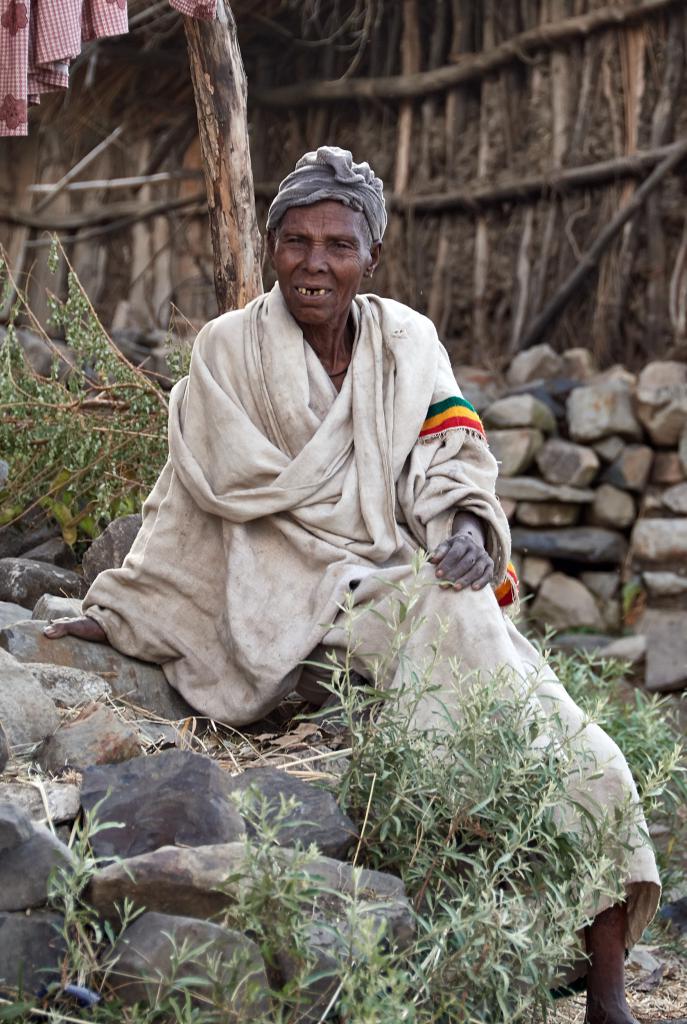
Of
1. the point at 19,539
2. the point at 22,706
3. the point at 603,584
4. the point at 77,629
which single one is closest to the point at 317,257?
the point at 77,629

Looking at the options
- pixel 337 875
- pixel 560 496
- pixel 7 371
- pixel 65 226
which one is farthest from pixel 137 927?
pixel 65 226

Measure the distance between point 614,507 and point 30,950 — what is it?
6053mm

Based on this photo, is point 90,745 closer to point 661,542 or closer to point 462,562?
point 462,562

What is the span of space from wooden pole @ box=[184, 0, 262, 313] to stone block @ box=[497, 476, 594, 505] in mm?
3057

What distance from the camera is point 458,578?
3.61 m

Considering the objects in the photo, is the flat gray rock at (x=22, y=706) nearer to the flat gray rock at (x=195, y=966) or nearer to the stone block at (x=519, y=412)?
the flat gray rock at (x=195, y=966)

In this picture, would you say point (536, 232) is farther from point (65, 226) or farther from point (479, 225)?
point (65, 226)

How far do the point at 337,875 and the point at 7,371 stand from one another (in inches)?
127

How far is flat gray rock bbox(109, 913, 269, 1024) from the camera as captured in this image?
268cm

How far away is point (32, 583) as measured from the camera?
17.0 ft

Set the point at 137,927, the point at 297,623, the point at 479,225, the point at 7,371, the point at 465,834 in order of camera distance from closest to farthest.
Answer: the point at 137,927 → the point at 465,834 → the point at 297,623 → the point at 7,371 → the point at 479,225

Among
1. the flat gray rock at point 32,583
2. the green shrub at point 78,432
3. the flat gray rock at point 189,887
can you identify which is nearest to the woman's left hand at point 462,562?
the flat gray rock at point 189,887

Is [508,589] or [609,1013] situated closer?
[609,1013]

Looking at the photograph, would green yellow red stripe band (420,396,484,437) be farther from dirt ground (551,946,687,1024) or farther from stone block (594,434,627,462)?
stone block (594,434,627,462)
